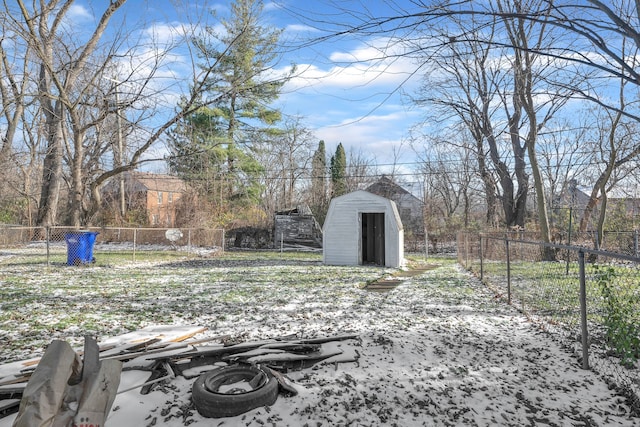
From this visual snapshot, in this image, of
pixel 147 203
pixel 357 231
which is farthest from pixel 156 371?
pixel 147 203

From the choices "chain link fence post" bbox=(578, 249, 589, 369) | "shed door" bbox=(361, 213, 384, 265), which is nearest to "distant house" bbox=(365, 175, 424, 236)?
"shed door" bbox=(361, 213, 384, 265)

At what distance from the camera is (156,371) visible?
126 inches

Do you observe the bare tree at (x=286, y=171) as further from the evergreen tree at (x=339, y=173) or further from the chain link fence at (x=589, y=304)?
the chain link fence at (x=589, y=304)

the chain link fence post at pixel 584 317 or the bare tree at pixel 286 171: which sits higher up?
the bare tree at pixel 286 171

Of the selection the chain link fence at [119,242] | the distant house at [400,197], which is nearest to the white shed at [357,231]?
the chain link fence at [119,242]

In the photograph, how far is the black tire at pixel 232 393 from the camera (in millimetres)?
2584

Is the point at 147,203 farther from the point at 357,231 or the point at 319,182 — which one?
the point at 357,231

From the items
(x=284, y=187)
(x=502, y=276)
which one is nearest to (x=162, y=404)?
(x=502, y=276)

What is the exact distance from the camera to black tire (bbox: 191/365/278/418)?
8.48 ft

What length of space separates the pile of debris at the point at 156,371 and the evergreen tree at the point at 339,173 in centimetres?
2581

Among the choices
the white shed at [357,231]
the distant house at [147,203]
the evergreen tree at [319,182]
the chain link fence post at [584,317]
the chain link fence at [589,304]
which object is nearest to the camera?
the chain link fence at [589,304]

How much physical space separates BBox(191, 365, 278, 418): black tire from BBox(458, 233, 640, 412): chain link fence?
9.19 ft

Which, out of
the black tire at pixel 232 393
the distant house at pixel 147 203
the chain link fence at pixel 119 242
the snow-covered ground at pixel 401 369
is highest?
the distant house at pixel 147 203

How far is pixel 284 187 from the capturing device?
31344 millimetres
